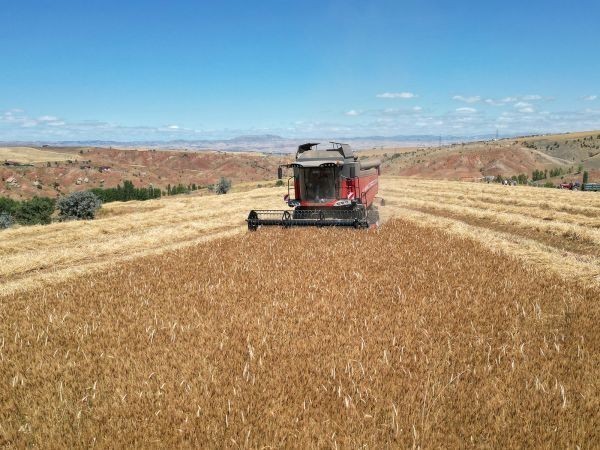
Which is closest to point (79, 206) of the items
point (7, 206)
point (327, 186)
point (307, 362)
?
point (327, 186)

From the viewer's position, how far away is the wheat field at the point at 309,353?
4.18m

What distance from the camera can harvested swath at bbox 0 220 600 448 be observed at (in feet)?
13.7

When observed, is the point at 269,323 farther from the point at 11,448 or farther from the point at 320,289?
the point at 11,448

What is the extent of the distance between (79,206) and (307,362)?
5538 centimetres

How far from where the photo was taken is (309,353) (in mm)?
5957

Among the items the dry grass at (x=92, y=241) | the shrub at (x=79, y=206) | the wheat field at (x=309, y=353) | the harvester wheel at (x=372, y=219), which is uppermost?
the wheat field at (x=309, y=353)

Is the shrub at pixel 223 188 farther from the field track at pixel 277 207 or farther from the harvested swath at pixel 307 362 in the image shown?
the harvested swath at pixel 307 362

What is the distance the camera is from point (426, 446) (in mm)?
3889

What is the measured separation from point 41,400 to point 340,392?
3.70 meters

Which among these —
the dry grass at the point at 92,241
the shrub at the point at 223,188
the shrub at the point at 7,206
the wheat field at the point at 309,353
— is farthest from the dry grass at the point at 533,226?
the shrub at the point at 7,206

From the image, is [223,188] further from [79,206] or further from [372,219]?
[372,219]

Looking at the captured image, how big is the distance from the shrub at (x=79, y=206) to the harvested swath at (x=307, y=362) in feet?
154

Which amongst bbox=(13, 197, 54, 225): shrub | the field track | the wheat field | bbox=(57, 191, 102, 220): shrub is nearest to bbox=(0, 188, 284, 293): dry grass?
the field track

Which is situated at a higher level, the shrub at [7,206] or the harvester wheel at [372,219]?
the harvester wheel at [372,219]
